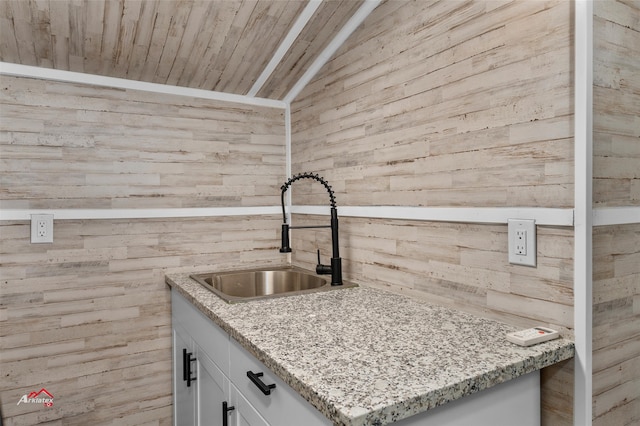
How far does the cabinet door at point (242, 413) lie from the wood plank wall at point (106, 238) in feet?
3.41

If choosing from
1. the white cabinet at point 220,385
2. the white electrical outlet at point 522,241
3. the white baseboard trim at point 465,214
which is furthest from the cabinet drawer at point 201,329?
the white electrical outlet at point 522,241

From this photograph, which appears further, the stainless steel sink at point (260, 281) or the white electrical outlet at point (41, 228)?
the stainless steel sink at point (260, 281)

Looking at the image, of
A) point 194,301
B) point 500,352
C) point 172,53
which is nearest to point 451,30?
point 500,352

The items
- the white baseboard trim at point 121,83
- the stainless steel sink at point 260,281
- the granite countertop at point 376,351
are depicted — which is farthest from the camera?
the stainless steel sink at point 260,281

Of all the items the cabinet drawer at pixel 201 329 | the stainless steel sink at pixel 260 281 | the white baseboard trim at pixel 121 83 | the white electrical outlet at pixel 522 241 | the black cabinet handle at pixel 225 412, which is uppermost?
the white baseboard trim at pixel 121 83

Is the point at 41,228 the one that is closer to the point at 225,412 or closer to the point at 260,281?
the point at 260,281

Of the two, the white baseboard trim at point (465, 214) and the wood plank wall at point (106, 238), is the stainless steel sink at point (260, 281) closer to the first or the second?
the wood plank wall at point (106, 238)

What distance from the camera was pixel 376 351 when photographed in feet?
3.61

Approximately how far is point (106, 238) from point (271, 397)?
1437 mm

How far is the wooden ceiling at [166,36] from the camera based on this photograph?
170 centimetres

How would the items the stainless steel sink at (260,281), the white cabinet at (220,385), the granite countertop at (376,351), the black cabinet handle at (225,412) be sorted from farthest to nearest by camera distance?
the stainless steel sink at (260,281) → the black cabinet handle at (225,412) → the white cabinet at (220,385) → the granite countertop at (376,351)

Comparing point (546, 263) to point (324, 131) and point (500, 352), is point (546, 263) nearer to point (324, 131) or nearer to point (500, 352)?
point (500, 352)

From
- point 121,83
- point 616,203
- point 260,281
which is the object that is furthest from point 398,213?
point 121,83

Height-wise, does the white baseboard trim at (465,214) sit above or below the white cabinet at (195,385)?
above
